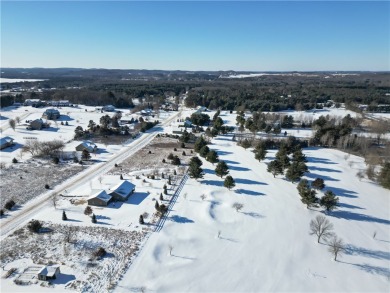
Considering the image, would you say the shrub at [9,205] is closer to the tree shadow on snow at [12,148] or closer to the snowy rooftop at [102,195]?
the snowy rooftop at [102,195]

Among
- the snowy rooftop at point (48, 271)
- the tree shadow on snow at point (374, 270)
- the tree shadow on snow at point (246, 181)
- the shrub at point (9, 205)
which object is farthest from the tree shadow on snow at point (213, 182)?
the shrub at point (9, 205)

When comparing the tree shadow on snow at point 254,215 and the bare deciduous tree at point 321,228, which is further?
the tree shadow on snow at point 254,215

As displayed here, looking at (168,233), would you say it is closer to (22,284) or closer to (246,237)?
(246,237)

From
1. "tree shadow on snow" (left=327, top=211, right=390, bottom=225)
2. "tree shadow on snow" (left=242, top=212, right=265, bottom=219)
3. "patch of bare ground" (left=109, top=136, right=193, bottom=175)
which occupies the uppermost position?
"patch of bare ground" (left=109, top=136, right=193, bottom=175)

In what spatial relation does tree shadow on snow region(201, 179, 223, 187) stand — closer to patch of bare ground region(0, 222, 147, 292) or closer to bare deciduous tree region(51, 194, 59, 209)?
patch of bare ground region(0, 222, 147, 292)

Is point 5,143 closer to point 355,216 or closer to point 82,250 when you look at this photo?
point 82,250

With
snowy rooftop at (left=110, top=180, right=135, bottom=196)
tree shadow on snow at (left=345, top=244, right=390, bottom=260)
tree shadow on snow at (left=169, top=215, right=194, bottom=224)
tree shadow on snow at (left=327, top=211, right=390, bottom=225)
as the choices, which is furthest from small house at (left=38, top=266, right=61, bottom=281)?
tree shadow on snow at (left=327, top=211, right=390, bottom=225)
